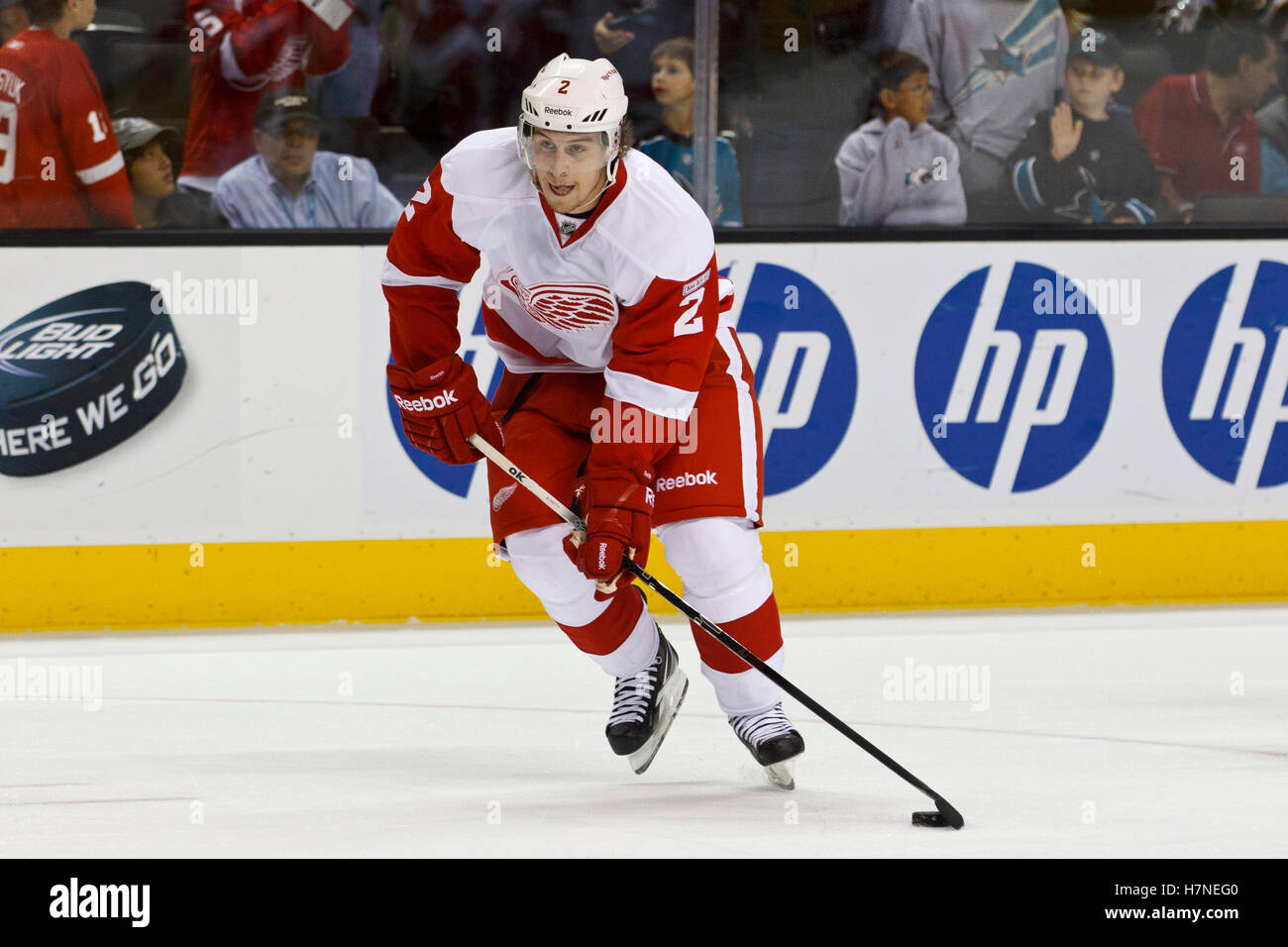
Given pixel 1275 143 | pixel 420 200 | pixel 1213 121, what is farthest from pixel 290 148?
pixel 1275 143

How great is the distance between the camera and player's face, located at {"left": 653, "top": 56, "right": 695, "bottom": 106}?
5.21 metres

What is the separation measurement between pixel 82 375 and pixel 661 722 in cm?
228

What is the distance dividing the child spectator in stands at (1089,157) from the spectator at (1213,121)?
7 centimetres

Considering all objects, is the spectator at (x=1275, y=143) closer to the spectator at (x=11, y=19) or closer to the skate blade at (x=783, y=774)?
the skate blade at (x=783, y=774)

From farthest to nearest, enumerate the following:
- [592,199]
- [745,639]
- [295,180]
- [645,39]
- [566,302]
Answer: [645,39]
[295,180]
[745,639]
[566,302]
[592,199]

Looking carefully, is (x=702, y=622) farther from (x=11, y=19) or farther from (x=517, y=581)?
(x=11, y=19)

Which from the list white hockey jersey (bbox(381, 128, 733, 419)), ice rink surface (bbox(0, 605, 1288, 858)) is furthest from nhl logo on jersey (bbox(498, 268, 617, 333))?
ice rink surface (bbox(0, 605, 1288, 858))

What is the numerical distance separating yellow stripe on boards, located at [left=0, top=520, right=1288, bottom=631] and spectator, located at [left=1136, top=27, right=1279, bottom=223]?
1.04 m

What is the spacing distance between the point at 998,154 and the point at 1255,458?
1.20m

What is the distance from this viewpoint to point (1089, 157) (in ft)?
17.9

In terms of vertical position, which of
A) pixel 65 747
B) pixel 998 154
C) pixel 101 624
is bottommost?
pixel 101 624
